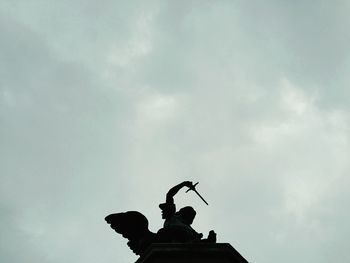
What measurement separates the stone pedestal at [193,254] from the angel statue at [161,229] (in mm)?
1826

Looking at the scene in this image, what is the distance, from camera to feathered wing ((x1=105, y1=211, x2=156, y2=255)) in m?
16.3

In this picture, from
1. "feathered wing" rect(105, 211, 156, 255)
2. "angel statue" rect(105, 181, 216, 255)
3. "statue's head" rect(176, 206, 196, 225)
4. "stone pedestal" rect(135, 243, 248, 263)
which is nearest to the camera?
"stone pedestal" rect(135, 243, 248, 263)

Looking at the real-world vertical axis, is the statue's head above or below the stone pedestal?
above

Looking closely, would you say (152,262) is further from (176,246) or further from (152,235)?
(152,235)

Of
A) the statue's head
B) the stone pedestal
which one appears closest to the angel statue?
the statue's head

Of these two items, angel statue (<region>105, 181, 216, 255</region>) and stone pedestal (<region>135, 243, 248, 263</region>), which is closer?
stone pedestal (<region>135, 243, 248, 263</region>)

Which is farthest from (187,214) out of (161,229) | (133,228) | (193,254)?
(193,254)

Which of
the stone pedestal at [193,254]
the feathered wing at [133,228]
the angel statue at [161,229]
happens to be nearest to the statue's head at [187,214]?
the angel statue at [161,229]

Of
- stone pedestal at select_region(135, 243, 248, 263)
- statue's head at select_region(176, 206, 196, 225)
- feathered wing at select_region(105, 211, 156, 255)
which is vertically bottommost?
stone pedestal at select_region(135, 243, 248, 263)

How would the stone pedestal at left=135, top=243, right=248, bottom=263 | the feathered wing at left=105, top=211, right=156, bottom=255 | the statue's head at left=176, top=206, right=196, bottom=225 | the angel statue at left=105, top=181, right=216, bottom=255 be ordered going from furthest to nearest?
the statue's head at left=176, top=206, right=196, bottom=225, the feathered wing at left=105, top=211, right=156, bottom=255, the angel statue at left=105, top=181, right=216, bottom=255, the stone pedestal at left=135, top=243, right=248, bottom=263

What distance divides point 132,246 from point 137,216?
89 centimetres

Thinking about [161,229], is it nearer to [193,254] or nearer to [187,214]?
[187,214]

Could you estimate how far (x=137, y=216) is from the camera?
1684 centimetres

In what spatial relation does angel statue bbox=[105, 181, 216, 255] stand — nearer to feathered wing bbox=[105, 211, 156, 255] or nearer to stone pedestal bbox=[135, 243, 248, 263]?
feathered wing bbox=[105, 211, 156, 255]
